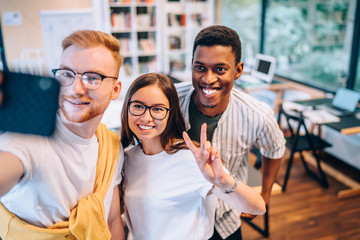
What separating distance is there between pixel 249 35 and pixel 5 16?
4310 mm

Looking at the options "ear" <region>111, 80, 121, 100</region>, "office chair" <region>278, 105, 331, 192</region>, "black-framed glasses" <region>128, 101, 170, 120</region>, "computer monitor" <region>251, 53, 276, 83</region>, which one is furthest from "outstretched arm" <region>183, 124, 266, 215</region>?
"computer monitor" <region>251, 53, 276, 83</region>

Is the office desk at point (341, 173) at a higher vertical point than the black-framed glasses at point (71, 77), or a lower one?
lower

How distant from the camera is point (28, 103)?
1.80 feet

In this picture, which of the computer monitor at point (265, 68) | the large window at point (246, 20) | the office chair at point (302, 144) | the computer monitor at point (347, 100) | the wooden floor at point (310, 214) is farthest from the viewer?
the large window at point (246, 20)

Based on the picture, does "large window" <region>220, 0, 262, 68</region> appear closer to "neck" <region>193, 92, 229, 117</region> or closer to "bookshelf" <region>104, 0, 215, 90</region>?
"bookshelf" <region>104, 0, 215, 90</region>

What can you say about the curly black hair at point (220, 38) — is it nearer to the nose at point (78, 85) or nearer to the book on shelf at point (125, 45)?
the nose at point (78, 85)

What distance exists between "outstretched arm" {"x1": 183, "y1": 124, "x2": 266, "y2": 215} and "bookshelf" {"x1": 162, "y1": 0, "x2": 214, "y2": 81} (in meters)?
4.43

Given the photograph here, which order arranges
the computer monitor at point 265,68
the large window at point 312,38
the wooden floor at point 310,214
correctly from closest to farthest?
the wooden floor at point 310,214 → the large window at point 312,38 → the computer monitor at point 265,68

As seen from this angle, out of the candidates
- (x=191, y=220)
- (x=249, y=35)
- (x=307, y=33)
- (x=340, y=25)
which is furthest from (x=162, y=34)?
(x=191, y=220)

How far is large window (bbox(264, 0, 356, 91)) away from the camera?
159 inches

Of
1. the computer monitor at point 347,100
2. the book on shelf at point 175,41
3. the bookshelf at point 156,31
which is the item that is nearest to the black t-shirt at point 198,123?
the computer monitor at point 347,100

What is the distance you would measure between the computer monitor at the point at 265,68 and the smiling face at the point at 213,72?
364 centimetres

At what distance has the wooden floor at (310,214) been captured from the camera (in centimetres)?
264

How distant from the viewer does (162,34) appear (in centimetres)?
545
